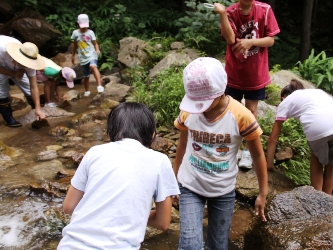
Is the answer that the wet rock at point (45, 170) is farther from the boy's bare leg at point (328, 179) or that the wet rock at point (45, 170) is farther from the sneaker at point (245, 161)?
the boy's bare leg at point (328, 179)

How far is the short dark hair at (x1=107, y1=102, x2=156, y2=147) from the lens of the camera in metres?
1.83

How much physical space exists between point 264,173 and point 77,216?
1260 millimetres

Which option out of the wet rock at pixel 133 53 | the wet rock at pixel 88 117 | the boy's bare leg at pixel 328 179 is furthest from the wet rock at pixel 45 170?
the wet rock at pixel 133 53

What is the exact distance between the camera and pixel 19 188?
406 centimetres

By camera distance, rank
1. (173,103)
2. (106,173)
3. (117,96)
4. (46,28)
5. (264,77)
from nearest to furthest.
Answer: (106,173) < (264,77) < (173,103) < (117,96) < (46,28)

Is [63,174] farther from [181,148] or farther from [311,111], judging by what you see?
[311,111]

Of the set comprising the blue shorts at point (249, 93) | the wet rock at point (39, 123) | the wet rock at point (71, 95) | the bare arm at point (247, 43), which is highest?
the bare arm at point (247, 43)

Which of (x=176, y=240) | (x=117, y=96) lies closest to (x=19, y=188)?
(x=176, y=240)

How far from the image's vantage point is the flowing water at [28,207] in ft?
10.8

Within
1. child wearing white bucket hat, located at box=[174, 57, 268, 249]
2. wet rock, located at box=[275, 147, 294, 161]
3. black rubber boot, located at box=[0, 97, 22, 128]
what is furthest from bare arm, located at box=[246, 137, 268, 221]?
black rubber boot, located at box=[0, 97, 22, 128]

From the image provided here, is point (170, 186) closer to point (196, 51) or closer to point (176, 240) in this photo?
point (176, 240)

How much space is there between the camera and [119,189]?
1674mm

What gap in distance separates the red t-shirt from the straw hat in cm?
289

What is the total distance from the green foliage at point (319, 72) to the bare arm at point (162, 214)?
576 cm
